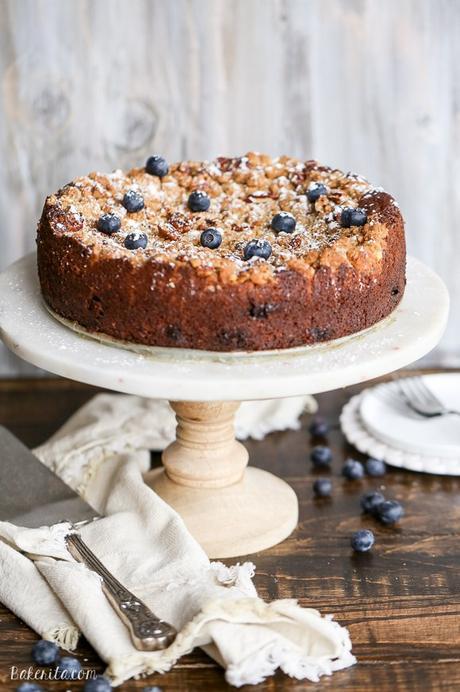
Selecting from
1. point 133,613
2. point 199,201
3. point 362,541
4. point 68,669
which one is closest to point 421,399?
point 362,541

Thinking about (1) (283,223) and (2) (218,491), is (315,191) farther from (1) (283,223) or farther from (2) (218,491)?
(2) (218,491)

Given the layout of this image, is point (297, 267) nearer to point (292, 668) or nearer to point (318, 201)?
point (318, 201)

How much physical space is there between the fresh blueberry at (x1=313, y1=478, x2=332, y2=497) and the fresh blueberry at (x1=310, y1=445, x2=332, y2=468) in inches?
3.8

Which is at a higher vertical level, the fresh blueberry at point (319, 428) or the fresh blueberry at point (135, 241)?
the fresh blueberry at point (135, 241)

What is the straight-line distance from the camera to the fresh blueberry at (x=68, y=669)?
143 centimetres

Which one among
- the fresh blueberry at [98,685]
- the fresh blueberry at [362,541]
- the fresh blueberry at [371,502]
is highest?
the fresh blueberry at [98,685]

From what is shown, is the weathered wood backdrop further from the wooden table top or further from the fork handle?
the fork handle

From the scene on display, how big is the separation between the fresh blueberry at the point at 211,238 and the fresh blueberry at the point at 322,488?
19.9 inches

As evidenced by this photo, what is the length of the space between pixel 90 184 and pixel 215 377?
526 millimetres

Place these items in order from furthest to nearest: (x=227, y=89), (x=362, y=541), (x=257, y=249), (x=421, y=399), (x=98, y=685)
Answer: (x=227, y=89) → (x=421, y=399) → (x=362, y=541) → (x=257, y=249) → (x=98, y=685)

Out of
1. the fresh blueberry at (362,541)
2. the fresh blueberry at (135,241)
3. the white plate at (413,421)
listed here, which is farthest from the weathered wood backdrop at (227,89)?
the fresh blueberry at (362,541)

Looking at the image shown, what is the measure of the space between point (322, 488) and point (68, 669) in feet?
2.12

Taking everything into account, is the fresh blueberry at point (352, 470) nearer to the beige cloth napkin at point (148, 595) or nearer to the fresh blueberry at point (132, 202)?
the beige cloth napkin at point (148, 595)

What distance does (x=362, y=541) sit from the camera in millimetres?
1721
